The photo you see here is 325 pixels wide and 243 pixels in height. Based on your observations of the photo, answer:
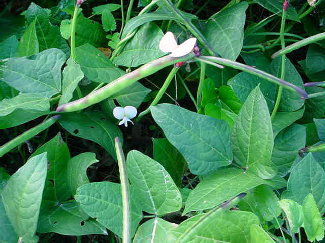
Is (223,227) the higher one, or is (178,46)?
(178,46)

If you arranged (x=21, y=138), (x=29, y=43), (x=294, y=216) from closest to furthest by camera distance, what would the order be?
(x=294, y=216), (x=21, y=138), (x=29, y=43)

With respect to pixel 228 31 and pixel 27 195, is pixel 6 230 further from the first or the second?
pixel 228 31

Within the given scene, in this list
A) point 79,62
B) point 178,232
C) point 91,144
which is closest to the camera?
point 178,232

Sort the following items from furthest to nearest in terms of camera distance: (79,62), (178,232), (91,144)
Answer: (91,144) → (79,62) → (178,232)

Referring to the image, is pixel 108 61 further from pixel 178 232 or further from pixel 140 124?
pixel 178 232

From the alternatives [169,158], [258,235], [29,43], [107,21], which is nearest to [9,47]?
[29,43]

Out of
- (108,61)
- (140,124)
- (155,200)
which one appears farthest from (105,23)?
(155,200)
